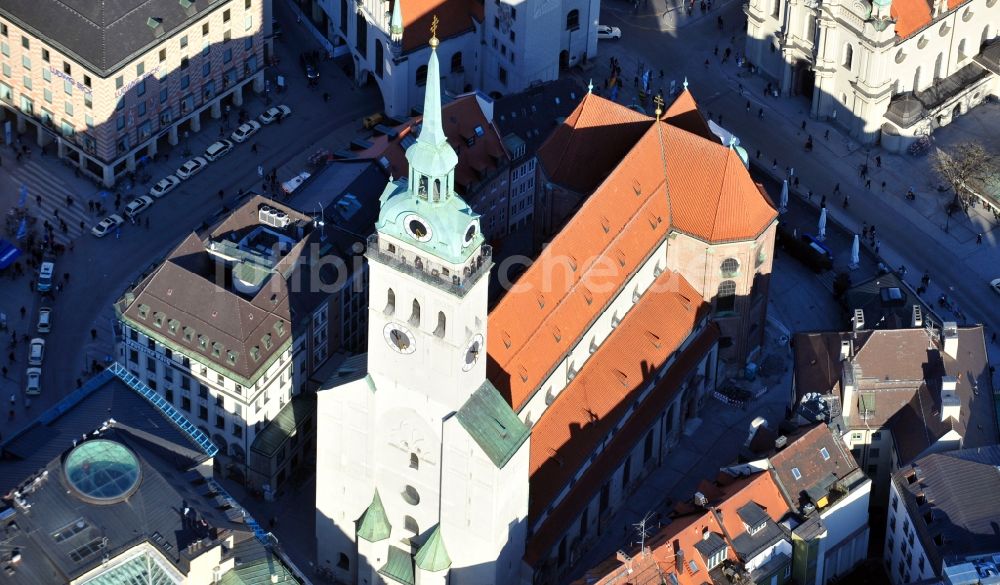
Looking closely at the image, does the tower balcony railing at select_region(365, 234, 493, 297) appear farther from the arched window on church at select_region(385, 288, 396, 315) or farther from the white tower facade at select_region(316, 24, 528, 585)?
the arched window on church at select_region(385, 288, 396, 315)

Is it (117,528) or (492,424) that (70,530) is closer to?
(117,528)

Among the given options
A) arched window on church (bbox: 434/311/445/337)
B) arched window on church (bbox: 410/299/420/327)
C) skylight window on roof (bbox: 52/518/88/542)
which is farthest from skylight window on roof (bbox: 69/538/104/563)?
arched window on church (bbox: 434/311/445/337)

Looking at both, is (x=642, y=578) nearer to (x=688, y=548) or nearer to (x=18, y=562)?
(x=688, y=548)

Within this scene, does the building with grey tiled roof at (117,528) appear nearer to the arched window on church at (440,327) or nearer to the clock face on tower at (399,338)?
the clock face on tower at (399,338)

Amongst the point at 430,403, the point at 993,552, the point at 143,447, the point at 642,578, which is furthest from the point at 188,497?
the point at 993,552

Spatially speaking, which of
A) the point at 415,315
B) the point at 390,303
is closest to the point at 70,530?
the point at 390,303

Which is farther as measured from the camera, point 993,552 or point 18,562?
point 993,552
